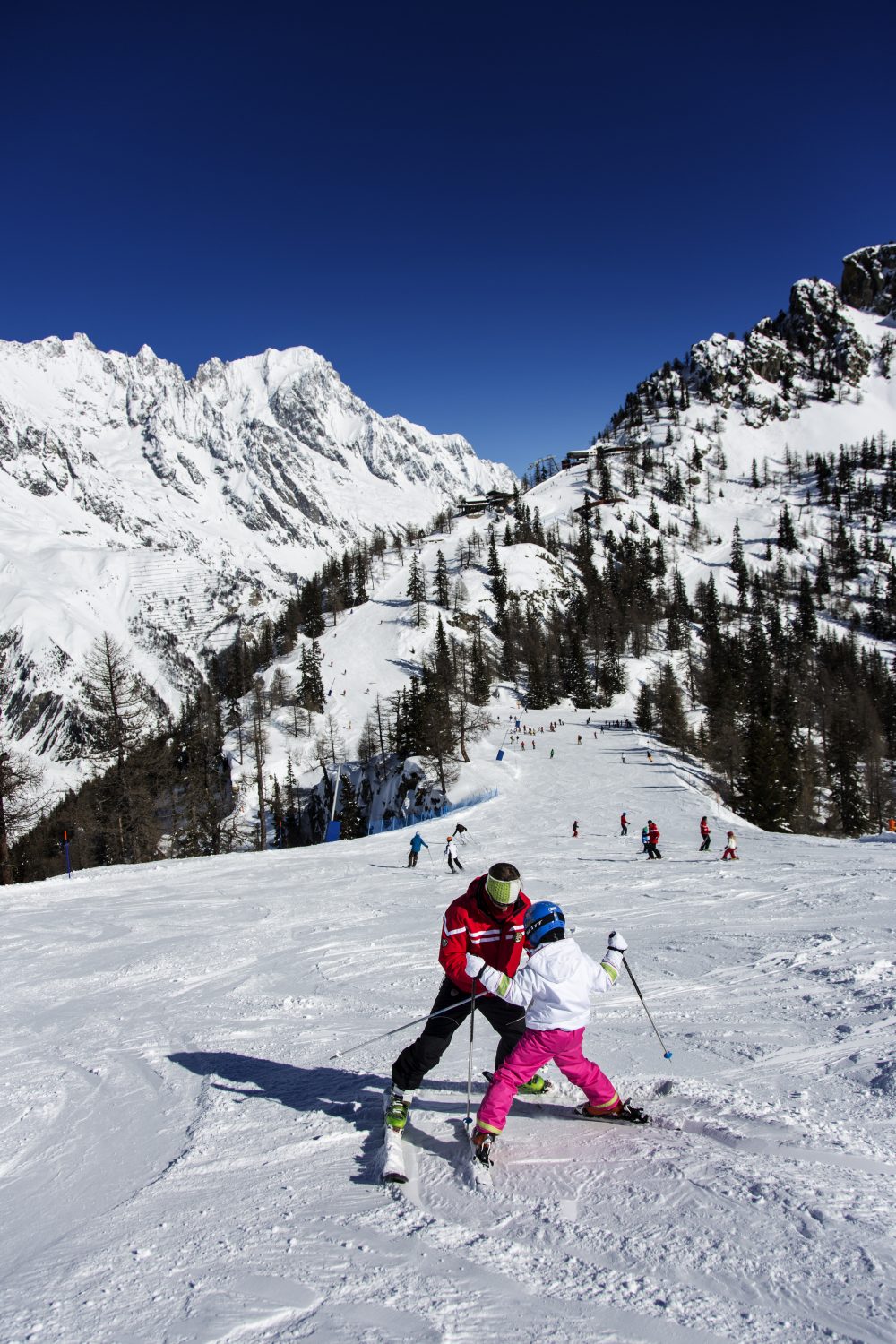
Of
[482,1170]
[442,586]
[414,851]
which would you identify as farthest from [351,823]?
[442,586]

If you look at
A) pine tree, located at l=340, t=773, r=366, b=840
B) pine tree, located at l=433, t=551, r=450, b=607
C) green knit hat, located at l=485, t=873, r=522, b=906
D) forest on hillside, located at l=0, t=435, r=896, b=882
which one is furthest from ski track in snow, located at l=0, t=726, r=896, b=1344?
pine tree, located at l=433, t=551, r=450, b=607

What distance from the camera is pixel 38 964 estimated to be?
10.8m

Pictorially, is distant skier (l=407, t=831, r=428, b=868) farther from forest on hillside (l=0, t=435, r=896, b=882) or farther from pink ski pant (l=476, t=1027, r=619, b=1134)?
pink ski pant (l=476, t=1027, r=619, b=1134)

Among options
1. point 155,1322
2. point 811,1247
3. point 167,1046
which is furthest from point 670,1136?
point 167,1046

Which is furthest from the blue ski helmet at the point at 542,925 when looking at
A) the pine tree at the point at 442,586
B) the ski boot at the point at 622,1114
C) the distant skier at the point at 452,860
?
the pine tree at the point at 442,586

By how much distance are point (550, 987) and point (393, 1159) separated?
134cm

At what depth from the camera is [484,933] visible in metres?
4.62

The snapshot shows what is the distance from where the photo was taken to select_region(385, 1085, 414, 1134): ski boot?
440 cm

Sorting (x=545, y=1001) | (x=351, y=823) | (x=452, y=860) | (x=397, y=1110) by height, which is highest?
(x=545, y=1001)

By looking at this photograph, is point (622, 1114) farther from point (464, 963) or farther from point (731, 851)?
point (731, 851)

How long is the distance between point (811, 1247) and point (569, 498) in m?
177

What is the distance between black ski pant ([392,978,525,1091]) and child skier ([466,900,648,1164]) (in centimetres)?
30

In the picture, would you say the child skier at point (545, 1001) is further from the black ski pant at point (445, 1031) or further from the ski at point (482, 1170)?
the black ski pant at point (445, 1031)

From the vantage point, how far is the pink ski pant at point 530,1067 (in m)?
4.20
